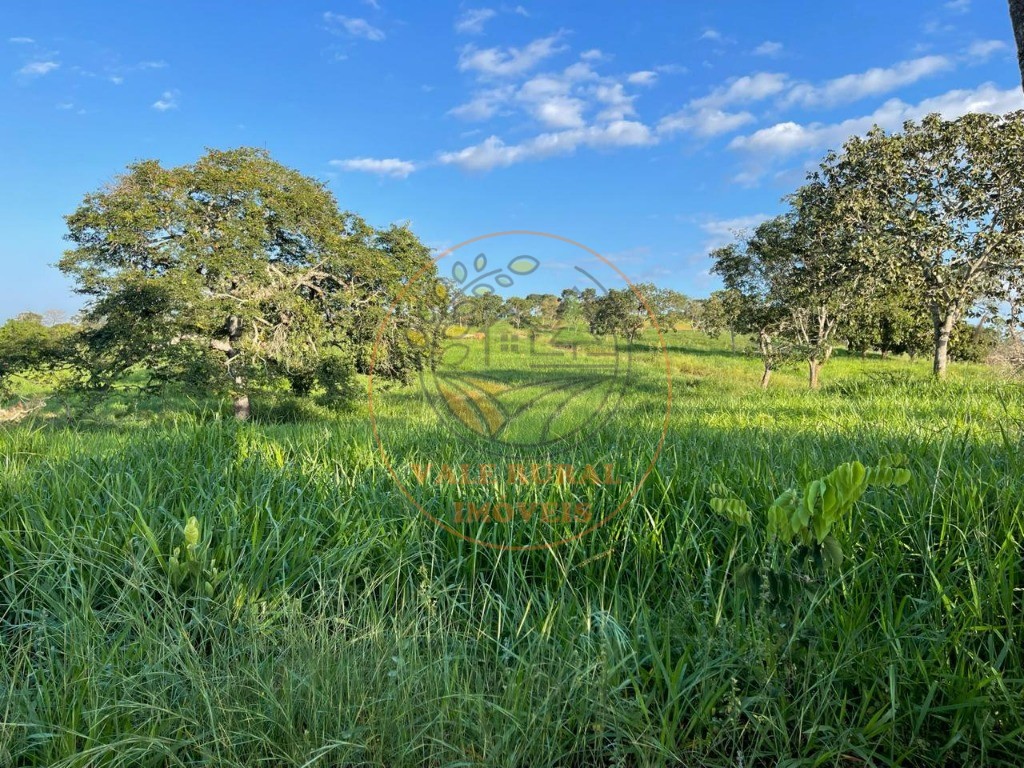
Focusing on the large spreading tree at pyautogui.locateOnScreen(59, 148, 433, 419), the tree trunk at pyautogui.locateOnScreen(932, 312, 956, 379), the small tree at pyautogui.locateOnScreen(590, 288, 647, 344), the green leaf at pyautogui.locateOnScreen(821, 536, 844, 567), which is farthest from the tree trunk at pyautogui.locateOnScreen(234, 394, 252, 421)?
the tree trunk at pyautogui.locateOnScreen(932, 312, 956, 379)

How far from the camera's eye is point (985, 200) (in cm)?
1184

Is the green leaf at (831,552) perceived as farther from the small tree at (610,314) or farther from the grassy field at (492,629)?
the small tree at (610,314)

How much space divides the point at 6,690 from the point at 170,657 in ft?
1.69

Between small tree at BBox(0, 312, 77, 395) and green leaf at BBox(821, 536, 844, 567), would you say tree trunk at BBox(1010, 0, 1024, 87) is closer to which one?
green leaf at BBox(821, 536, 844, 567)

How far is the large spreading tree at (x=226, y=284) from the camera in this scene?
1002cm

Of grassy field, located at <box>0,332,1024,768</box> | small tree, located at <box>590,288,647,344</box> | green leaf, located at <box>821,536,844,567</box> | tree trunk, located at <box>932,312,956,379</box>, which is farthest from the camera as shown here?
tree trunk, located at <box>932,312,956,379</box>

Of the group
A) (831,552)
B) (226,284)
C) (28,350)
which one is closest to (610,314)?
(831,552)

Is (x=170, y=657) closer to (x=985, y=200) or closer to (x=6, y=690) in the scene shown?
(x=6, y=690)

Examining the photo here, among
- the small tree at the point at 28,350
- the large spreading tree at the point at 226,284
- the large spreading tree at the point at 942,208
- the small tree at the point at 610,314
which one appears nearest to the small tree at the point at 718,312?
the large spreading tree at the point at 942,208

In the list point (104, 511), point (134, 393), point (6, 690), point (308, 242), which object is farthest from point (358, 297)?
point (6, 690)

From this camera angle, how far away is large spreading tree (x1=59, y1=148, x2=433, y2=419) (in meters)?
10.0

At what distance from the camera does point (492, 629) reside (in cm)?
204

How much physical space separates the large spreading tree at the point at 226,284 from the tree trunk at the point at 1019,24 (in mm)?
Result: 7833

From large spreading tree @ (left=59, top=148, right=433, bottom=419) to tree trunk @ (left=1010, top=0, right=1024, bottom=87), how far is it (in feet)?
25.7
